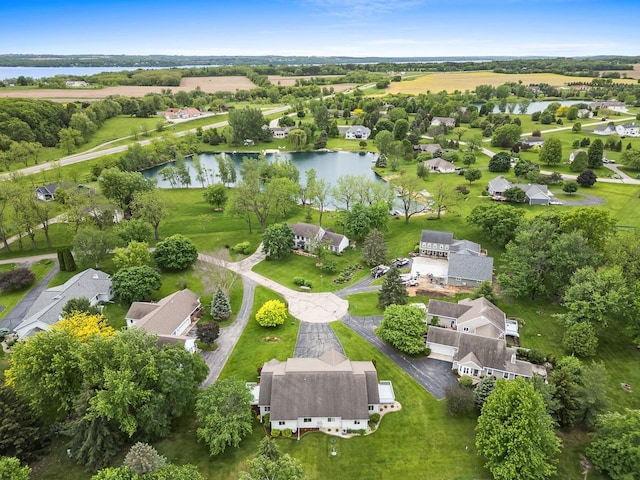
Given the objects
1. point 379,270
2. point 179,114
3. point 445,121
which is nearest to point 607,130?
point 445,121

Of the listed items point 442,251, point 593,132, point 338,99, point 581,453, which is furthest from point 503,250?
point 338,99

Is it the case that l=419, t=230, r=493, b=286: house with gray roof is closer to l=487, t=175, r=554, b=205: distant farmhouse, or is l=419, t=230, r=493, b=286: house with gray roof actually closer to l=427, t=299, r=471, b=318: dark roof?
l=427, t=299, r=471, b=318: dark roof

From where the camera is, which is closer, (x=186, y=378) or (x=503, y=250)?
(x=186, y=378)

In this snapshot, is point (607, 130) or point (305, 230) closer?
point (305, 230)

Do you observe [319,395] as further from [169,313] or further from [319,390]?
[169,313]

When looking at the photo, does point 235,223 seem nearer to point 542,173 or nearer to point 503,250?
point 503,250

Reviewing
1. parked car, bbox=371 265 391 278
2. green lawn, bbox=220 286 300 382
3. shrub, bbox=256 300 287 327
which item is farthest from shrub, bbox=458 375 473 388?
parked car, bbox=371 265 391 278
